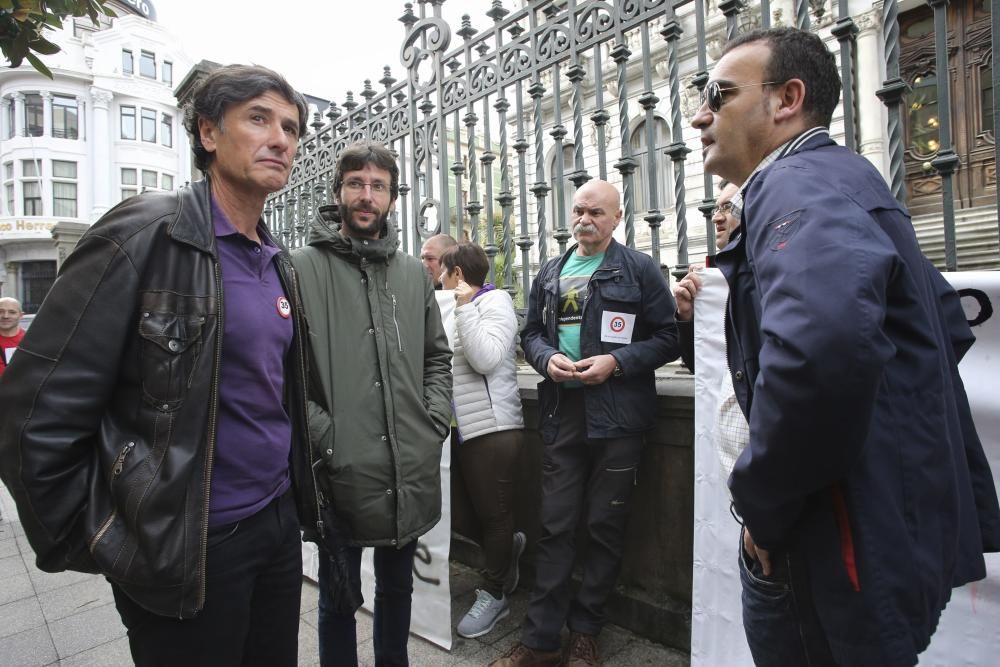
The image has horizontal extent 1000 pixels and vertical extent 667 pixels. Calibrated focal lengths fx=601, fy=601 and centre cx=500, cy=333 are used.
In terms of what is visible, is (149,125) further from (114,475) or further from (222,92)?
(114,475)

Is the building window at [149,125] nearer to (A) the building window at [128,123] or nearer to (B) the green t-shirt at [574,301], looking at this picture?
(A) the building window at [128,123]

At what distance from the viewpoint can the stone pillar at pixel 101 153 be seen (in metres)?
37.3

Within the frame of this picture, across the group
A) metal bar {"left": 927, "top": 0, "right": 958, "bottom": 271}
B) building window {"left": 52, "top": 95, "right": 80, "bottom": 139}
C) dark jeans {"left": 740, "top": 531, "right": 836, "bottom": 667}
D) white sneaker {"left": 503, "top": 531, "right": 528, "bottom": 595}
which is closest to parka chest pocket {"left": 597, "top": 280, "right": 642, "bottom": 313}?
metal bar {"left": 927, "top": 0, "right": 958, "bottom": 271}

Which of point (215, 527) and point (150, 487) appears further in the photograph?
point (215, 527)

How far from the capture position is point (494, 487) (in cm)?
330

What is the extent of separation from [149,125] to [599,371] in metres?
45.9

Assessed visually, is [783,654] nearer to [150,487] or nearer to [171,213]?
[150,487]

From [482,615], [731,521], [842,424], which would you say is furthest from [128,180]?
[842,424]

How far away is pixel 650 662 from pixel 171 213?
2774 mm

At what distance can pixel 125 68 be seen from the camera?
3956 cm

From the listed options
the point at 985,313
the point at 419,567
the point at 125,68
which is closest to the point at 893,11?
the point at 985,313

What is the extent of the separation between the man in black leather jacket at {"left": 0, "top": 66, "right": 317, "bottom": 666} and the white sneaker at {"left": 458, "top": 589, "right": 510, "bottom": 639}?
1490 mm

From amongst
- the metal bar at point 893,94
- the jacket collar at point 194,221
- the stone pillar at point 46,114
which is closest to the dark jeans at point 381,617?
the jacket collar at point 194,221

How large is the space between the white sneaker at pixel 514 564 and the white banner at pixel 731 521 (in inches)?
46.2
